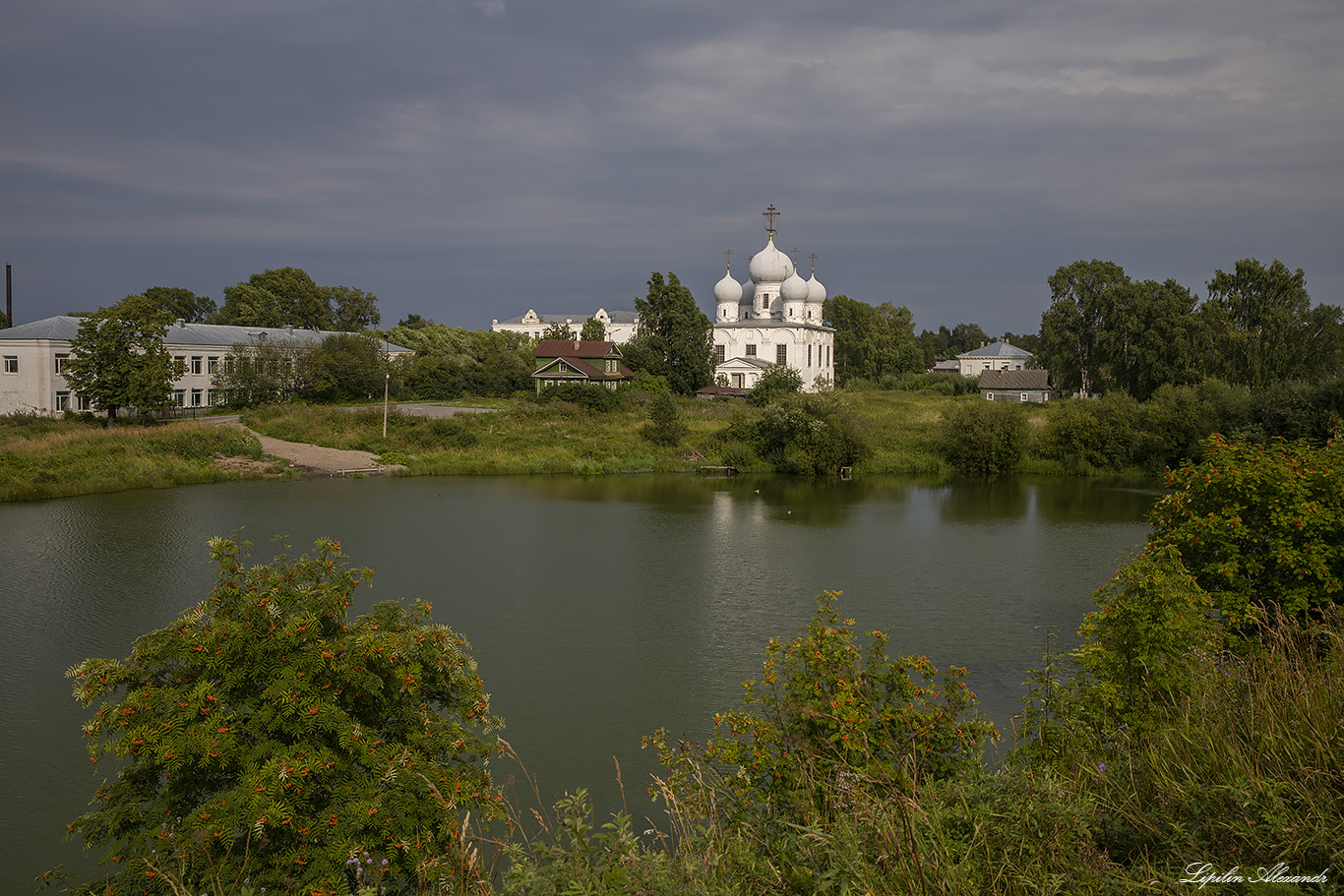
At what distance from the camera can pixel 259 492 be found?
27.1m

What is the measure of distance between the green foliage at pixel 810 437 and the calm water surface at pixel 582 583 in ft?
15.7

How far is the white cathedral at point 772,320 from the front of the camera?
193 feet

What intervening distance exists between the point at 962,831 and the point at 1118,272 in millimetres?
49983

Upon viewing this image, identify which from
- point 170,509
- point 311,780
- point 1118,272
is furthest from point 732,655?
point 1118,272

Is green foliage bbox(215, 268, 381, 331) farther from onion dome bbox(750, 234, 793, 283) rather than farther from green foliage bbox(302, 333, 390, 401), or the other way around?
onion dome bbox(750, 234, 793, 283)

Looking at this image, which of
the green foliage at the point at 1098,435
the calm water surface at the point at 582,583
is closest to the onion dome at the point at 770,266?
the green foliage at the point at 1098,435

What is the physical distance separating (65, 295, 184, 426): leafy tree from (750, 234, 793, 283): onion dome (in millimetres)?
38008

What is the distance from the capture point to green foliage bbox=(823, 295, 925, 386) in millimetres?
73688

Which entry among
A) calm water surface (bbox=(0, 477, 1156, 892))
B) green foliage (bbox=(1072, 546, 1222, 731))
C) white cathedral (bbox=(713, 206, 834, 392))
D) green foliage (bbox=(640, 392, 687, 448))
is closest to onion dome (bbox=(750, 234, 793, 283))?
white cathedral (bbox=(713, 206, 834, 392))

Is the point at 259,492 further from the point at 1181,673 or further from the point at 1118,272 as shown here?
the point at 1118,272

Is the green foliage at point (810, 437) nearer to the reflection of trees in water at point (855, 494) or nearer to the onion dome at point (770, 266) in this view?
the reflection of trees in water at point (855, 494)

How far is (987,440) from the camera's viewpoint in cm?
3550

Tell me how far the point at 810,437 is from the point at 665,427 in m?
6.32

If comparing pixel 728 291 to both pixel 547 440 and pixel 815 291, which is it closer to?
pixel 815 291
